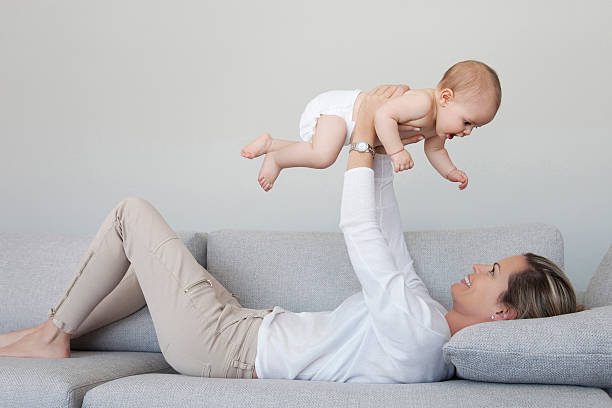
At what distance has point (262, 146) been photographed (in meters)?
1.87

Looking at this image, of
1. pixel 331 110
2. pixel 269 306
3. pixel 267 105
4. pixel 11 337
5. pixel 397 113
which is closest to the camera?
pixel 397 113

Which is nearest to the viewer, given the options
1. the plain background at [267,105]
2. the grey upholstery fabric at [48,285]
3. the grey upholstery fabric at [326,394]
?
the grey upholstery fabric at [326,394]

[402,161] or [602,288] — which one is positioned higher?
[402,161]

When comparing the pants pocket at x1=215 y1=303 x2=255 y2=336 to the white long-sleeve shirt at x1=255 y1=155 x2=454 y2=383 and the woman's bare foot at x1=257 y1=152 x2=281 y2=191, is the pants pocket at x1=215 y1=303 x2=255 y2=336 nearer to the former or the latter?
the white long-sleeve shirt at x1=255 y1=155 x2=454 y2=383

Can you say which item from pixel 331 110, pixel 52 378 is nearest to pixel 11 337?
pixel 52 378

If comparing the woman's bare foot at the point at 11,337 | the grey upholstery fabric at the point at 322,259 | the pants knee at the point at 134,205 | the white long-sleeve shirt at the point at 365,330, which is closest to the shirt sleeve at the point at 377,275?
the white long-sleeve shirt at the point at 365,330

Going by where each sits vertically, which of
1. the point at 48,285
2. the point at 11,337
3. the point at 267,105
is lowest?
the point at 11,337

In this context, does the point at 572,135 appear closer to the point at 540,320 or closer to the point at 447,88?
the point at 447,88

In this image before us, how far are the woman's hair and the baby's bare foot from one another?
1.31 m

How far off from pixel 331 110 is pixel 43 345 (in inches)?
44.5

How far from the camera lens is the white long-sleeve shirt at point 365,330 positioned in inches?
61.6

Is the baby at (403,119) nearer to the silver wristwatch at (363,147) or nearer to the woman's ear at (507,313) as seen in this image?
the silver wristwatch at (363,147)

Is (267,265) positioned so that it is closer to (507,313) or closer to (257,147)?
(257,147)

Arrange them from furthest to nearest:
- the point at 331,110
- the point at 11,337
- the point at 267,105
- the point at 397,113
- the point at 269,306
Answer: the point at 267,105 < the point at 269,306 < the point at 11,337 < the point at 331,110 < the point at 397,113
